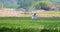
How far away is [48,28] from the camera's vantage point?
5336 millimetres

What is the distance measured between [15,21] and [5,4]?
849 millimetres

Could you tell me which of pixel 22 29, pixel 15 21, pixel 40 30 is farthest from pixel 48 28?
pixel 15 21

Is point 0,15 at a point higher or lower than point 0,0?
lower

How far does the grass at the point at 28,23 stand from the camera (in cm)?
547

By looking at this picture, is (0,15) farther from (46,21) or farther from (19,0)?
(46,21)

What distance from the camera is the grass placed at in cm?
547

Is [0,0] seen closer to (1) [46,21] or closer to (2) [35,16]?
(2) [35,16]

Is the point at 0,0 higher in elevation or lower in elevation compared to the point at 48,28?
higher

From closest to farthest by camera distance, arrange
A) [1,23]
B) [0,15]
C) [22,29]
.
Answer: [22,29] < [1,23] < [0,15]

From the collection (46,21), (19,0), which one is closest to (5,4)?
(19,0)

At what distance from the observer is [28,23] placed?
5871mm

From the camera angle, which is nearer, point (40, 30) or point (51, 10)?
point (40, 30)

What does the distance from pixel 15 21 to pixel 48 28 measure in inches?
47.7

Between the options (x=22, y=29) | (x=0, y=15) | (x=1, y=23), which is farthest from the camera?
(x=0, y=15)
